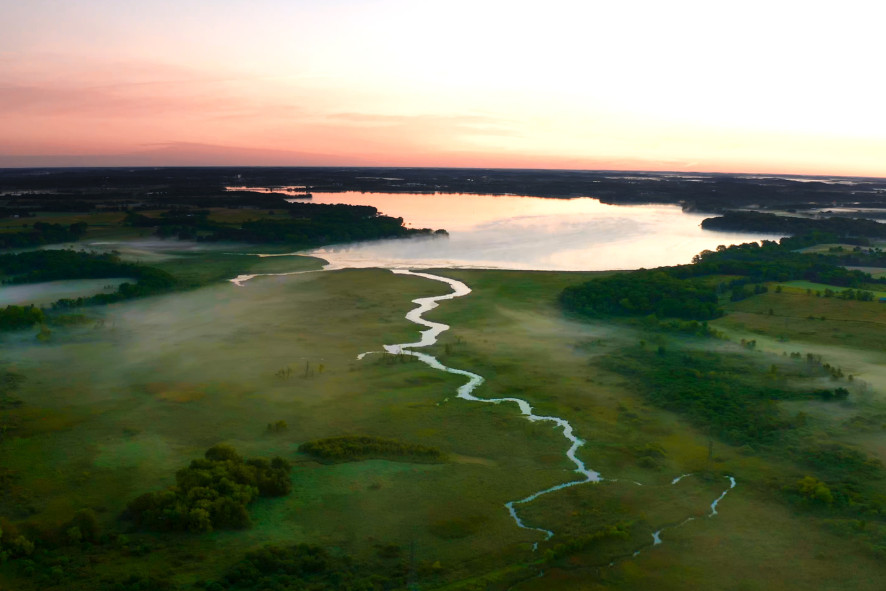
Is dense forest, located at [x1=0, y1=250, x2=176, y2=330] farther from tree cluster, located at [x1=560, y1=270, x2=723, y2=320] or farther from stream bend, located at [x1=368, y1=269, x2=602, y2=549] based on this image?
tree cluster, located at [x1=560, y1=270, x2=723, y2=320]

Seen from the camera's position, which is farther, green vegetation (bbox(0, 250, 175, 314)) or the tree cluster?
green vegetation (bbox(0, 250, 175, 314))

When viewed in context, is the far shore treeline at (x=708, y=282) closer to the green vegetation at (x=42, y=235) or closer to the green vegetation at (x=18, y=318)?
the green vegetation at (x=18, y=318)

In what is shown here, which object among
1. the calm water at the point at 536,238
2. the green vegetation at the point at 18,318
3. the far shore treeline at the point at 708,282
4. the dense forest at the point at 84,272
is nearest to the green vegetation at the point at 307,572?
the green vegetation at the point at 18,318

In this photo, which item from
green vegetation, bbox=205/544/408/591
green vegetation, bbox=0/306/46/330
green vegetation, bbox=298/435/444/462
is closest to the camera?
green vegetation, bbox=205/544/408/591

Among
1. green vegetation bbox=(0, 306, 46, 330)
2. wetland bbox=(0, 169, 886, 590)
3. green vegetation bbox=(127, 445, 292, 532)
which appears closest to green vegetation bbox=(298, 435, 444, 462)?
wetland bbox=(0, 169, 886, 590)

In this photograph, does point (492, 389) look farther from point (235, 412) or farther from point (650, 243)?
point (650, 243)
